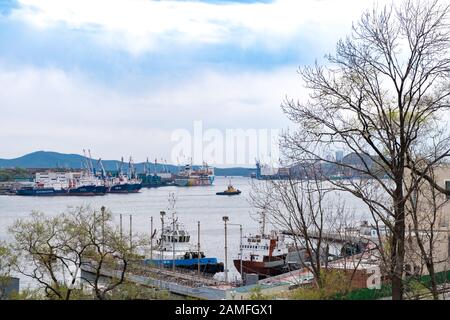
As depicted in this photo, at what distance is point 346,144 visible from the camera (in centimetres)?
403

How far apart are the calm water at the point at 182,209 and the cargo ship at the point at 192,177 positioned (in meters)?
0.73

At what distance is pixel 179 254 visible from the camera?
16.3 metres

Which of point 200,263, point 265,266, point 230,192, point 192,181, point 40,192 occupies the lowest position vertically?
point 265,266

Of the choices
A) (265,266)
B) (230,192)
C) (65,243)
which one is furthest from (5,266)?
(230,192)

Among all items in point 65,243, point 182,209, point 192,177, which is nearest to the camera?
point 65,243

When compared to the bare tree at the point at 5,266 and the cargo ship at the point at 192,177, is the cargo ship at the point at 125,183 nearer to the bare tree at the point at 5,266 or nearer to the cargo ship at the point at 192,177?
the cargo ship at the point at 192,177

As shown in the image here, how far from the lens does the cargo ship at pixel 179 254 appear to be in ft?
50.1

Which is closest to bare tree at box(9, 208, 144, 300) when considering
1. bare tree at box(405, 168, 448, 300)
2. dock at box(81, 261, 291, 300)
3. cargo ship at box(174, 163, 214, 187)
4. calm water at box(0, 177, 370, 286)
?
dock at box(81, 261, 291, 300)

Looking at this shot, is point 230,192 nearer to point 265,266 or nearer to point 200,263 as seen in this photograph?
point 265,266

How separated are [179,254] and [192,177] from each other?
31.2 ft

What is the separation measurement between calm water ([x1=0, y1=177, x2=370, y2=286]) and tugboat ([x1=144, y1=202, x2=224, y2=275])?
0.42 metres

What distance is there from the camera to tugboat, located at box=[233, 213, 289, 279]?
15344 mm

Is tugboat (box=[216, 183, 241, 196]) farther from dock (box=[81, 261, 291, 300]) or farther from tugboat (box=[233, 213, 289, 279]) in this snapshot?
dock (box=[81, 261, 291, 300])
